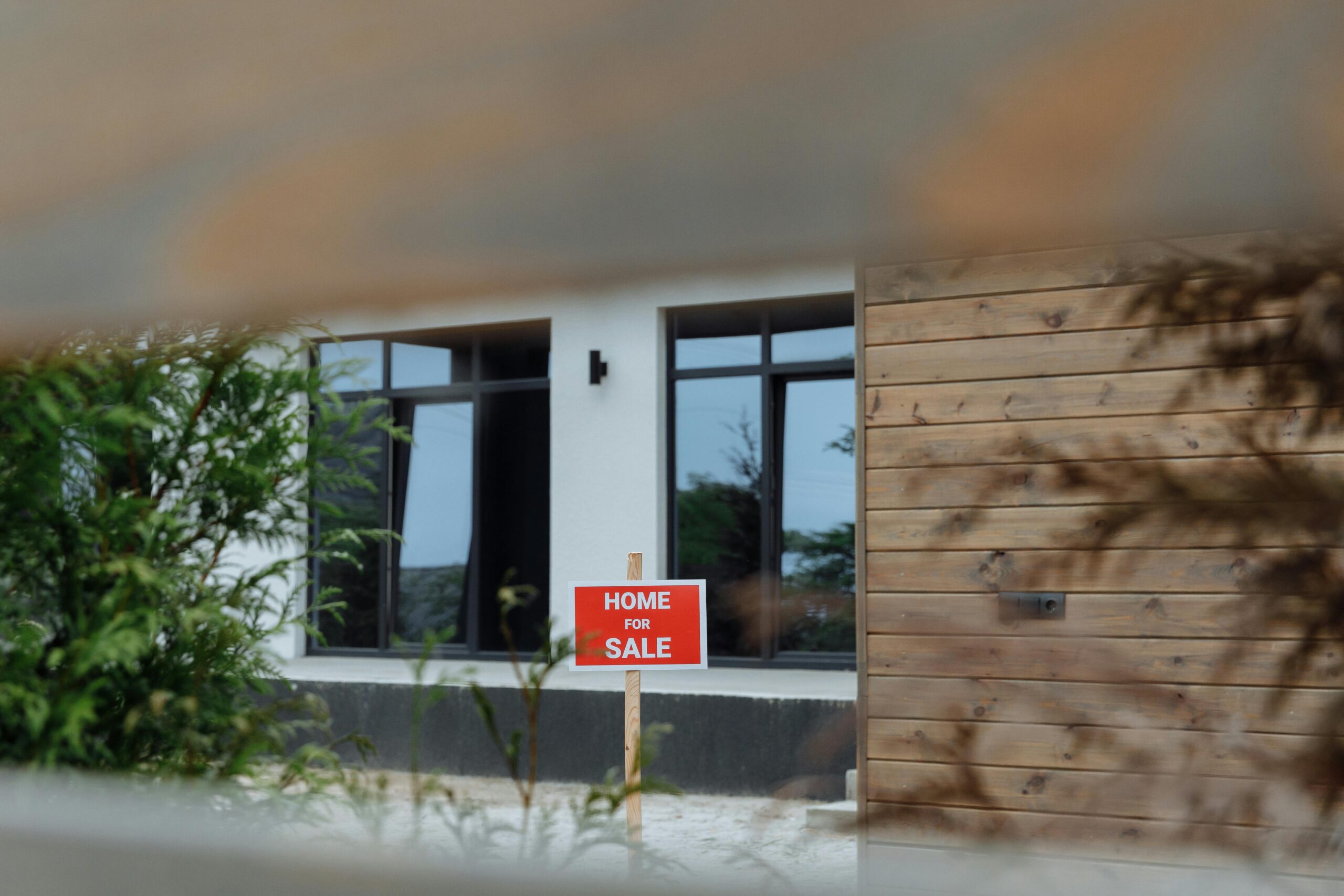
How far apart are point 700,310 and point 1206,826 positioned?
6.45 meters

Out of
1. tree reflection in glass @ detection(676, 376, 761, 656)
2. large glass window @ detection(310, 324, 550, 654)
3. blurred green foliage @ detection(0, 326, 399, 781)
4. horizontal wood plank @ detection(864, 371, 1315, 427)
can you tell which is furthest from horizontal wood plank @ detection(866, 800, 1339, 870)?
large glass window @ detection(310, 324, 550, 654)

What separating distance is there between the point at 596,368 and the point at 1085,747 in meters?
6.62

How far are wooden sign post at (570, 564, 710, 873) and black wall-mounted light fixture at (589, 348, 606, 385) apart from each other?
3.21 metres

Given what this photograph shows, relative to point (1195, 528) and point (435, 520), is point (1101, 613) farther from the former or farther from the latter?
point (435, 520)

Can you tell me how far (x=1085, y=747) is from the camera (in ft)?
2.55

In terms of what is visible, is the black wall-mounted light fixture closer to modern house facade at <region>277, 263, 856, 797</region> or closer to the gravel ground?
modern house facade at <region>277, 263, 856, 797</region>

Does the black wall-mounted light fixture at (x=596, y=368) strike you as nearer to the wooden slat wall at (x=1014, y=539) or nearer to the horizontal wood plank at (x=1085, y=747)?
the wooden slat wall at (x=1014, y=539)

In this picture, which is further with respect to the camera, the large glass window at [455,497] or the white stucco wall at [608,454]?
the large glass window at [455,497]

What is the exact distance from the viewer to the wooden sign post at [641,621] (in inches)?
162

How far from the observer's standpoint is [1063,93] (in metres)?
0.22

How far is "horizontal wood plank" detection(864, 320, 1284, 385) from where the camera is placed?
9.95 feet

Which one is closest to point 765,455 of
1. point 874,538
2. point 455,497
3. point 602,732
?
point 602,732

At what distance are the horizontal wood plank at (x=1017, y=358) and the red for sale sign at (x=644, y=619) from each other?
121cm

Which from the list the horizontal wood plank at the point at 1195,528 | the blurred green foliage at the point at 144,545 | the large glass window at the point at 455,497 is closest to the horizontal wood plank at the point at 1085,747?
the horizontal wood plank at the point at 1195,528
